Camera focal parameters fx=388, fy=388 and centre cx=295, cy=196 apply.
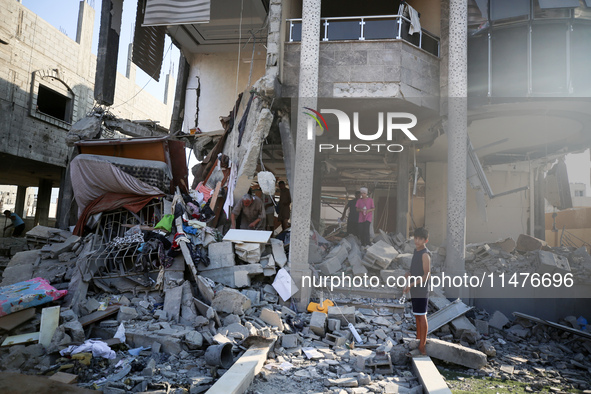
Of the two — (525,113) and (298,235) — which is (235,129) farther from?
(525,113)

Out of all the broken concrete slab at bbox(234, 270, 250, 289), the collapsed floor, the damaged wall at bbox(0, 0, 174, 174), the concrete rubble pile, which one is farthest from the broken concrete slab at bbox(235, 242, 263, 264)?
the damaged wall at bbox(0, 0, 174, 174)

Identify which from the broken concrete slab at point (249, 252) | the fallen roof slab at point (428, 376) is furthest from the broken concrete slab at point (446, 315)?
the broken concrete slab at point (249, 252)

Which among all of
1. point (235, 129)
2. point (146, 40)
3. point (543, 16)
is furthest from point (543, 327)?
point (146, 40)

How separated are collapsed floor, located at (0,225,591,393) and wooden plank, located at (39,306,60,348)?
21 millimetres

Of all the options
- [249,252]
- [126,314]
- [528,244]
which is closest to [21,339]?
[126,314]

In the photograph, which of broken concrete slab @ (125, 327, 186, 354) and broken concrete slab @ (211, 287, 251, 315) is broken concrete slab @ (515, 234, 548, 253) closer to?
broken concrete slab @ (211, 287, 251, 315)

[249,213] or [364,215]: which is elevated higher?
[364,215]

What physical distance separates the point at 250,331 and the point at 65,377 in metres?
2.17

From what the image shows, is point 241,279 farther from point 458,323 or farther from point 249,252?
point 458,323

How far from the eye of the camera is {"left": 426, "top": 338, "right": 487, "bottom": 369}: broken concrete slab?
5.22m

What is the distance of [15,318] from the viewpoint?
5.55 m

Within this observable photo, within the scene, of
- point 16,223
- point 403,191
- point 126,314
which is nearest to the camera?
point 126,314

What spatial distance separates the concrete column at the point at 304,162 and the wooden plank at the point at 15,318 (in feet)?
14.2

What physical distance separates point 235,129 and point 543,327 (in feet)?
27.4
